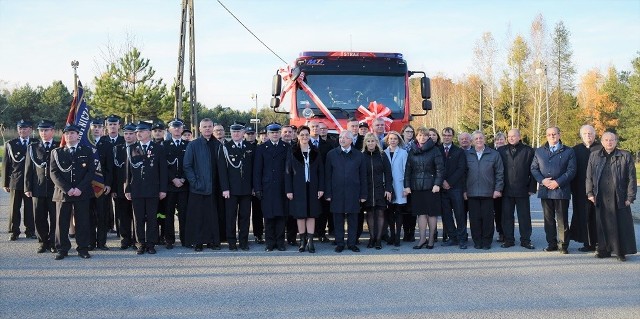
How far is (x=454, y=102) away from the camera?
6819 centimetres

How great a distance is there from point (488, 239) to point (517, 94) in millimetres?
41964

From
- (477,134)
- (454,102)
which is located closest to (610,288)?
(477,134)

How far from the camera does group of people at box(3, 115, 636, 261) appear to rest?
8.86 meters

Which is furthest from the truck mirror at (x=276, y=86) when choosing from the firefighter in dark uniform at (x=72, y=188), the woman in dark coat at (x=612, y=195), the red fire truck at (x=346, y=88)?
the woman in dark coat at (x=612, y=195)

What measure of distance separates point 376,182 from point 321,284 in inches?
112

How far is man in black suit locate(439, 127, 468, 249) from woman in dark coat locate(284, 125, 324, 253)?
2.09 metres

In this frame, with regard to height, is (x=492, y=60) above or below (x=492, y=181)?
above

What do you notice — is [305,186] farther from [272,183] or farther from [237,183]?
[237,183]

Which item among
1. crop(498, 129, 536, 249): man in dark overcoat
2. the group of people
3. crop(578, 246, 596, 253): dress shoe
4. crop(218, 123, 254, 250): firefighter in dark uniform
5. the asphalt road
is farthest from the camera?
crop(498, 129, 536, 249): man in dark overcoat

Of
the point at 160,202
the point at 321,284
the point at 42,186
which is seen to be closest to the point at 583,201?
the point at 321,284

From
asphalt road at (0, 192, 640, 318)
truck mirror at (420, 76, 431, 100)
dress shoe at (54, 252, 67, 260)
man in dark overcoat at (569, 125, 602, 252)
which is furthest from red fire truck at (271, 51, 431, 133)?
dress shoe at (54, 252, 67, 260)

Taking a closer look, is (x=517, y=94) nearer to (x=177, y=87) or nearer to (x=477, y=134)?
(x=177, y=87)

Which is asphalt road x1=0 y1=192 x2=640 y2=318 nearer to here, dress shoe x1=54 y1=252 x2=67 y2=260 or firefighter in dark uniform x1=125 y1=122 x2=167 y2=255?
dress shoe x1=54 y1=252 x2=67 y2=260

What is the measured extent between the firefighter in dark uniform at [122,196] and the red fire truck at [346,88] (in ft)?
11.7
